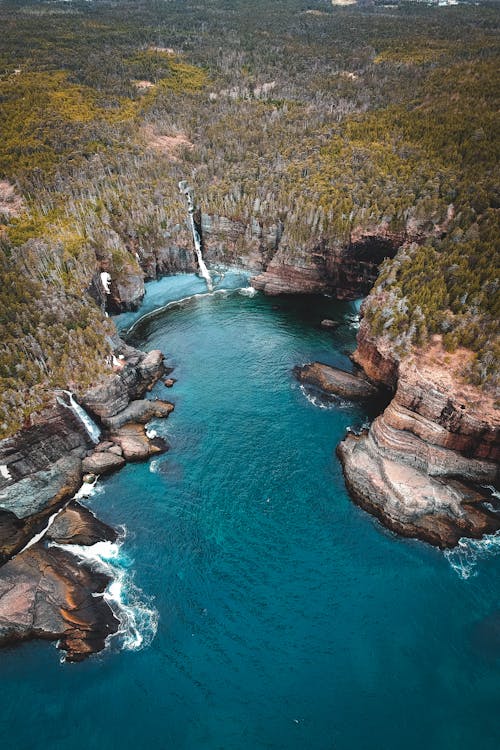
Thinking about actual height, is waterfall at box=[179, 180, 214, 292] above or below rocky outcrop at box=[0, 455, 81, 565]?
above

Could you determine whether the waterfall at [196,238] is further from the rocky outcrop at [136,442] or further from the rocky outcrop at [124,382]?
the rocky outcrop at [136,442]

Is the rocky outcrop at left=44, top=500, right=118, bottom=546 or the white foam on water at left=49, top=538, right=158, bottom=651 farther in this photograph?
the rocky outcrop at left=44, top=500, right=118, bottom=546

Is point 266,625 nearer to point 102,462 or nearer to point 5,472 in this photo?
point 102,462

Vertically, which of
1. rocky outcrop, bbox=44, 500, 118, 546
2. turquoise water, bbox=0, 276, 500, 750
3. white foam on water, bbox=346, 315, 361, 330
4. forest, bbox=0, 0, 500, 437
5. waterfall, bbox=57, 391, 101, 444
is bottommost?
turquoise water, bbox=0, 276, 500, 750

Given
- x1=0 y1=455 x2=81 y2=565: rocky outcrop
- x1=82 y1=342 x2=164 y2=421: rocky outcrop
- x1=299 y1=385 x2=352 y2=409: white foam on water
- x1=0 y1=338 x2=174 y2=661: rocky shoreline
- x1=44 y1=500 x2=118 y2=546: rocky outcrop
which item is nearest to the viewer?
x1=0 y1=338 x2=174 y2=661: rocky shoreline

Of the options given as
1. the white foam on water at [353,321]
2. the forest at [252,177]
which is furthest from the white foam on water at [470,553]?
the white foam on water at [353,321]

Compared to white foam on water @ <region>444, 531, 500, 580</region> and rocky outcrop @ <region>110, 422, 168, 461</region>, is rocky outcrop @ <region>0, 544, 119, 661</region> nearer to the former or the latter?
rocky outcrop @ <region>110, 422, 168, 461</region>

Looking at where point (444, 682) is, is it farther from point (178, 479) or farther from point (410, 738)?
point (178, 479)

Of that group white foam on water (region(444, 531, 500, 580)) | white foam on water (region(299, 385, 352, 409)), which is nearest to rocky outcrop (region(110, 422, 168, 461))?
white foam on water (region(299, 385, 352, 409))
